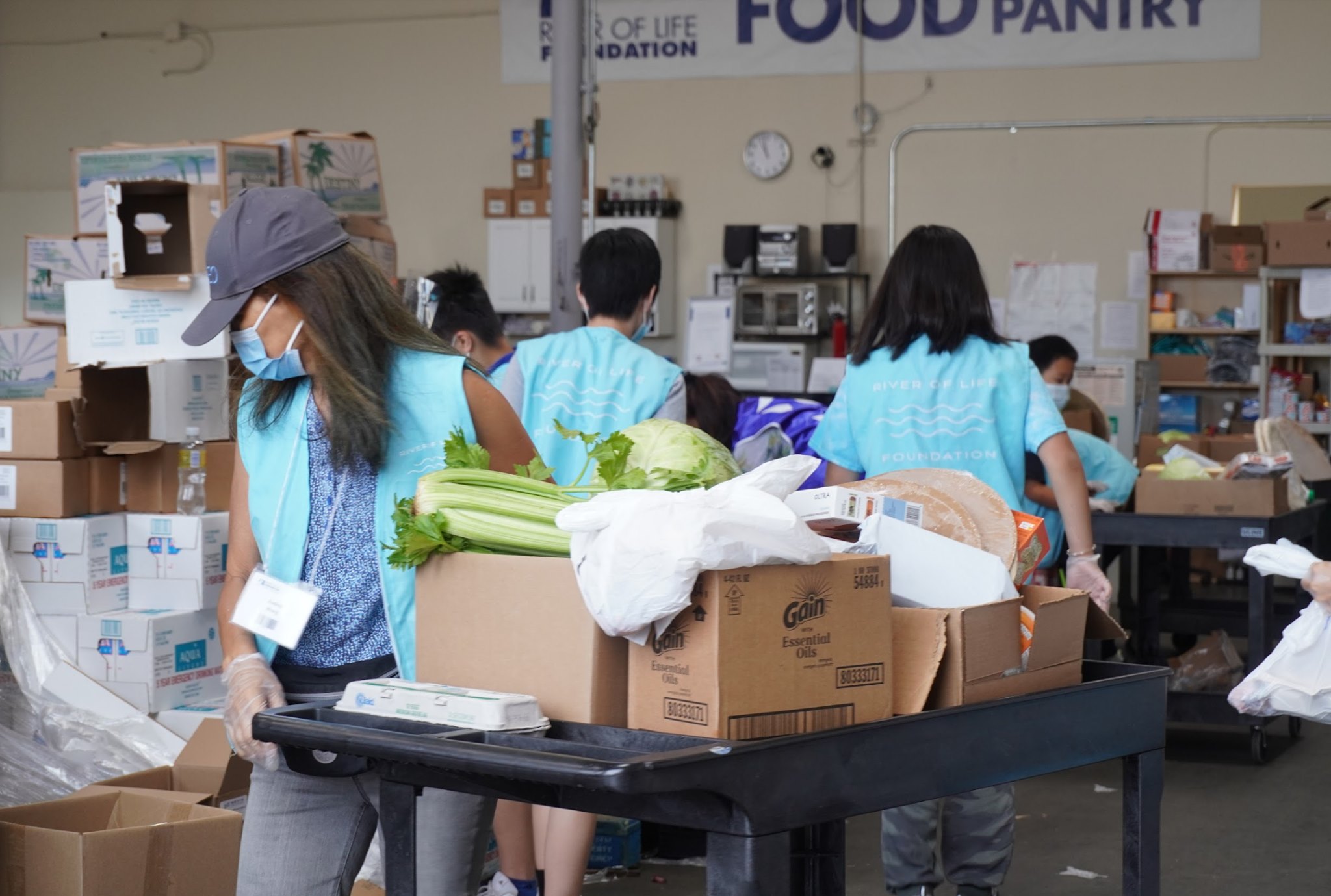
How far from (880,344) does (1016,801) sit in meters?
1.88

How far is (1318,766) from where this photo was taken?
176 inches

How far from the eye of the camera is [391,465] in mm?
1753

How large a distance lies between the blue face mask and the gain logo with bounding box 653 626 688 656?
2.14 ft

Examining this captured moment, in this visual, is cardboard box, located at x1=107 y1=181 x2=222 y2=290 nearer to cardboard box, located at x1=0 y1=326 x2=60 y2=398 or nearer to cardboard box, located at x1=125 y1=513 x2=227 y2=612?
cardboard box, located at x1=125 y1=513 x2=227 y2=612

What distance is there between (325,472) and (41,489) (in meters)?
2.03

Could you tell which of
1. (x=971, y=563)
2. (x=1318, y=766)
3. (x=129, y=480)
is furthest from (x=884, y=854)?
(x=1318, y=766)

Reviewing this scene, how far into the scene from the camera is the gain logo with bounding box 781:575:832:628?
52.4 inches

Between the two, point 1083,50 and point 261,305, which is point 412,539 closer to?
point 261,305

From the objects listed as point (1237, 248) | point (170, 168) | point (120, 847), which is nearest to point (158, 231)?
point (170, 168)

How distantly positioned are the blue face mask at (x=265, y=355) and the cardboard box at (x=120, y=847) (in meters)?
1.01

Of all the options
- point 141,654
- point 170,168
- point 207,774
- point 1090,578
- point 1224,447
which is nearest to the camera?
point 1090,578

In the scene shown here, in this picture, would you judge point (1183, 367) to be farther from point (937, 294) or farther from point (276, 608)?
point (276, 608)

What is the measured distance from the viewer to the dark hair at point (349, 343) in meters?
1.71

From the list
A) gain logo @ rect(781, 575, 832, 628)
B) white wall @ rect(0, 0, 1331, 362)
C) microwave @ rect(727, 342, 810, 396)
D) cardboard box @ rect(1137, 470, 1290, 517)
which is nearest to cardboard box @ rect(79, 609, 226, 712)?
gain logo @ rect(781, 575, 832, 628)
